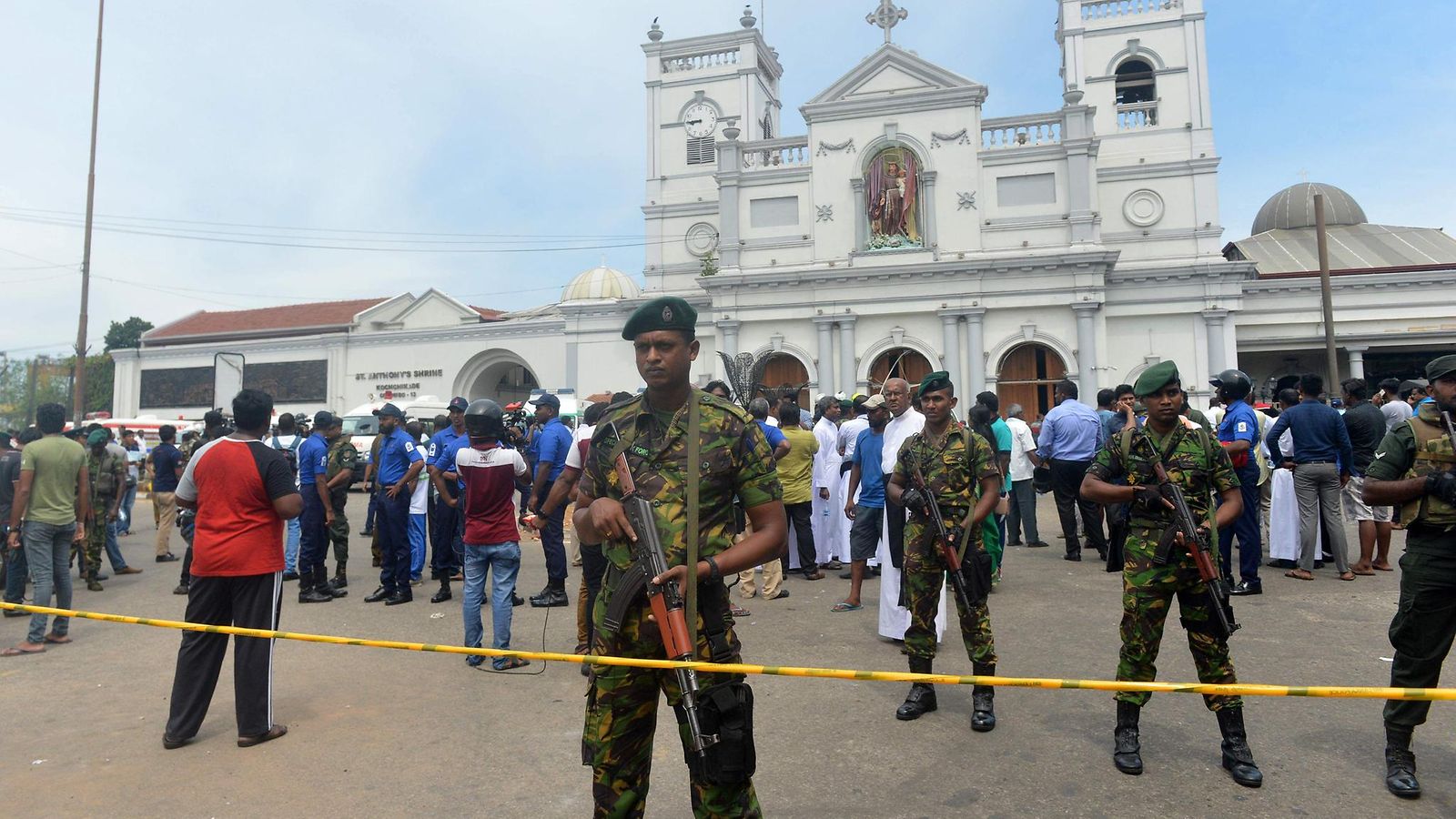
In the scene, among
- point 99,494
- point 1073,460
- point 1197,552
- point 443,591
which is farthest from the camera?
point 1073,460

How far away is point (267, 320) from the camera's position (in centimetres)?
3622

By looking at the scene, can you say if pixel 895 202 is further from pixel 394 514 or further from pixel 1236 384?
pixel 394 514

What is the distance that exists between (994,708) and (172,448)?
35.5 feet

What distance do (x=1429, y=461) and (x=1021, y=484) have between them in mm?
6999

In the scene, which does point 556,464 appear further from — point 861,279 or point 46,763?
point 861,279

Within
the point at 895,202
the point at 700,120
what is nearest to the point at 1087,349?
the point at 895,202

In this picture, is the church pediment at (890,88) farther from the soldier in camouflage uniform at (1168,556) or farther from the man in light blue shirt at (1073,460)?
the soldier in camouflage uniform at (1168,556)

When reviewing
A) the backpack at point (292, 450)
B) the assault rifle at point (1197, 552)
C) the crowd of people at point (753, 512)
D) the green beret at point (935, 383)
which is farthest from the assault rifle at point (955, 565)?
the backpack at point (292, 450)

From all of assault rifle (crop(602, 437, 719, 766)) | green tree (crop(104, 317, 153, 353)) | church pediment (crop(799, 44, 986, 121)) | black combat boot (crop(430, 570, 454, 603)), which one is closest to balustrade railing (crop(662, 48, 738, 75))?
church pediment (crop(799, 44, 986, 121))

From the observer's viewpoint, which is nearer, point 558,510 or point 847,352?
point 558,510

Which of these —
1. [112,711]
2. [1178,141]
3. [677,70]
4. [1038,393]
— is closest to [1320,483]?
[112,711]

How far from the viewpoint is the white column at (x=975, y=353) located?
25.0m

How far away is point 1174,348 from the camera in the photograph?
2527 centimetres

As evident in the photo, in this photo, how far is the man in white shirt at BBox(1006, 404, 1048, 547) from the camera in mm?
10008
